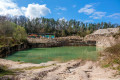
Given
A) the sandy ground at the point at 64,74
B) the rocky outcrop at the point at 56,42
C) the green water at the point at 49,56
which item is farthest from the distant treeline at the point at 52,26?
the sandy ground at the point at 64,74

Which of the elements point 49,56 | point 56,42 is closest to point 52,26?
point 56,42

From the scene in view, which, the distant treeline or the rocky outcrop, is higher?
the distant treeline

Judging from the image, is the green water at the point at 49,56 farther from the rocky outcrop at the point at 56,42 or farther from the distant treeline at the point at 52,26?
the distant treeline at the point at 52,26

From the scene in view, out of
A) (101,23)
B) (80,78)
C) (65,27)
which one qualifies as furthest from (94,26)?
(80,78)

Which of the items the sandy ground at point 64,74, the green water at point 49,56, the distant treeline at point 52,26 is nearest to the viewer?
the sandy ground at point 64,74

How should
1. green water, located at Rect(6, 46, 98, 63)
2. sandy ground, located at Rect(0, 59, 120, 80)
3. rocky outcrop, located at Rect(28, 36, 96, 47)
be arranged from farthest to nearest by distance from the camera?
rocky outcrop, located at Rect(28, 36, 96, 47) < green water, located at Rect(6, 46, 98, 63) < sandy ground, located at Rect(0, 59, 120, 80)

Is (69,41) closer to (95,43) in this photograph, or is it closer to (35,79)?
(95,43)

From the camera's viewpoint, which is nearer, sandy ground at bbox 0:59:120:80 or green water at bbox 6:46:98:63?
sandy ground at bbox 0:59:120:80

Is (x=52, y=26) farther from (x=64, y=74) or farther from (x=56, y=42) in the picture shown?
(x=64, y=74)

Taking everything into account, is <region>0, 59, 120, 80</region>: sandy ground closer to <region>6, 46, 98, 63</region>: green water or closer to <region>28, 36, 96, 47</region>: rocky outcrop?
<region>6, 46, 98, 63</region>: green water

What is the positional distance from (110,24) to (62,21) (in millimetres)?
64583

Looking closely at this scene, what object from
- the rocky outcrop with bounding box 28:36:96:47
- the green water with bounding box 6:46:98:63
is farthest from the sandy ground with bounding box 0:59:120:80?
the rocky outcrop with bounding box 28:36:96:47

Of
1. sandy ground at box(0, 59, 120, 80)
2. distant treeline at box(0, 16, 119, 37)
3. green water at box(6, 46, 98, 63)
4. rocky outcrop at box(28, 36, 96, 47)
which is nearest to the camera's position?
sandy ground at box(0, 59, 120, 80)

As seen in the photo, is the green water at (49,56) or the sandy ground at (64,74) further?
the green water at (49,56)
